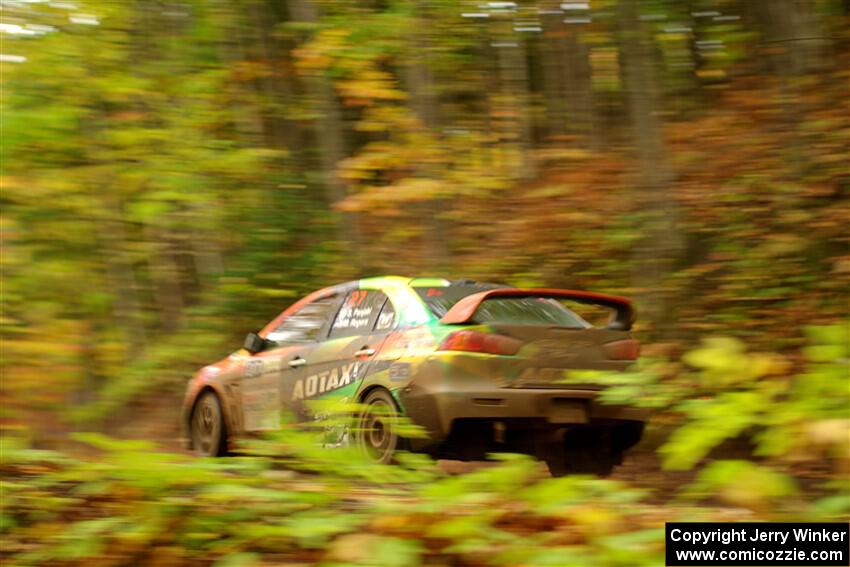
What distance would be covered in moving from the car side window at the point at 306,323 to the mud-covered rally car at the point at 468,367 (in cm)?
2

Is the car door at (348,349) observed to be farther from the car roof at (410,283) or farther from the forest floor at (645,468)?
the forest floor at (645,468)

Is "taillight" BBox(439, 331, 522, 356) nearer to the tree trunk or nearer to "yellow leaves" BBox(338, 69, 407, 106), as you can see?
the tree trunk

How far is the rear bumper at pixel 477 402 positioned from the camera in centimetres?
635

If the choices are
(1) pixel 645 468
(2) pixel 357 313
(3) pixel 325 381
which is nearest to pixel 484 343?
(2) pixel 357 313

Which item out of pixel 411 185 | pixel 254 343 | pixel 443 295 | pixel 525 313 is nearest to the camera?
pixel 525 313

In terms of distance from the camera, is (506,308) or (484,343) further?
(506,308)

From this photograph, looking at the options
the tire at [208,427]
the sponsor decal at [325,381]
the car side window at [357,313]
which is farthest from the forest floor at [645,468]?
the car side window at [357,313]

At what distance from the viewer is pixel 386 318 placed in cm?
729

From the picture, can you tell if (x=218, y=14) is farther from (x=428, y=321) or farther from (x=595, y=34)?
(x=428, y=321)

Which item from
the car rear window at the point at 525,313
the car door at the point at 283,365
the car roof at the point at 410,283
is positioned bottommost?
the car door at the point at 283,365

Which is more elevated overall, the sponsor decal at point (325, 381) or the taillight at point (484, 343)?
the taillight at point (484, 343)

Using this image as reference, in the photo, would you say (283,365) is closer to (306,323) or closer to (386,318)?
(306,323)

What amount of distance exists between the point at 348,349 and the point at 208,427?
262 centimetres

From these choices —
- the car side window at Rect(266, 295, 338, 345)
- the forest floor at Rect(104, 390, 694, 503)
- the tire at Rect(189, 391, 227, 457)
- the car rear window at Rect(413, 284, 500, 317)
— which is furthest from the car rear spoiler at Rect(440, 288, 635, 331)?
the tire at Rect(189, 391, 227, 457)
